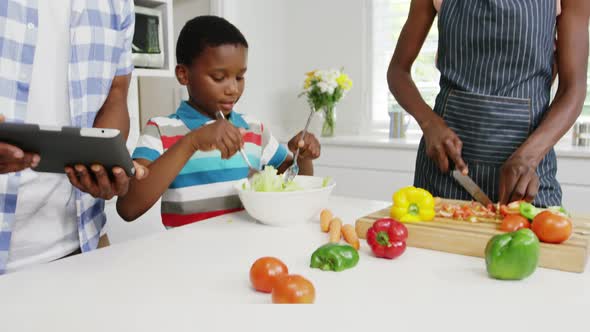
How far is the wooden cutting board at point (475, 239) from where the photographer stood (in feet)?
2.97

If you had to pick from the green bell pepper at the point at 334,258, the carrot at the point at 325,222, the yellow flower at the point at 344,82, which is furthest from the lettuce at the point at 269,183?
the yellow flower at the point at 344,82

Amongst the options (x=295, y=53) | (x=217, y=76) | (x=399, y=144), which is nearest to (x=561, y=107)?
(x=217, y=76)

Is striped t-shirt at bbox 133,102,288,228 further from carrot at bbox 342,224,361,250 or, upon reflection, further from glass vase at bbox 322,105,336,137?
glass vase at bbox 322,105,336,137

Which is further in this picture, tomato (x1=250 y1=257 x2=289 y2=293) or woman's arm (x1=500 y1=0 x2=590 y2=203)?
woman's arm (x1=500 y1=0 x2=590 y2=203)

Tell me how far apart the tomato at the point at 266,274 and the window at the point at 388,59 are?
2.61m

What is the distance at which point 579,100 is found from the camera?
1.29 meters

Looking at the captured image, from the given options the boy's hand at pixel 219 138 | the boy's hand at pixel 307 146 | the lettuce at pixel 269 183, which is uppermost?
the boy's hand at pixel 219 138

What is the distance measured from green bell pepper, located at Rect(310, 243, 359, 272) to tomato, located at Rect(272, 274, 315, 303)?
0.49ft

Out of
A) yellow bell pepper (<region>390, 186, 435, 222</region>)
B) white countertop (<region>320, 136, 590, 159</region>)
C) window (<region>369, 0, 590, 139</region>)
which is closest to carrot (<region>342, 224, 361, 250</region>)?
yellow bell pepper (<region>390, 186, 435, 222</region>)

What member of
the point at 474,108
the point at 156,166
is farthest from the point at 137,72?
the point at 474,108

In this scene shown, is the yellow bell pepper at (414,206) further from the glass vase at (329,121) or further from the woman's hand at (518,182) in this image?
the glass vase at (329,121)

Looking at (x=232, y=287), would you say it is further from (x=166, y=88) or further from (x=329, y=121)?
(x=329, y=121)

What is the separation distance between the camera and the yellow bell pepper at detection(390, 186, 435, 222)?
3.66 ft

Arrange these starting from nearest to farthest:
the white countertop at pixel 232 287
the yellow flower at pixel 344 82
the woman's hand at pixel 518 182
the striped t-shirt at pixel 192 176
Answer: the white countertop at pixel 232 287 < the woman's hand at pixel 518 182 < the striped t-shirt at pixel 192 176 < the yellow flower at pixel 344 82
